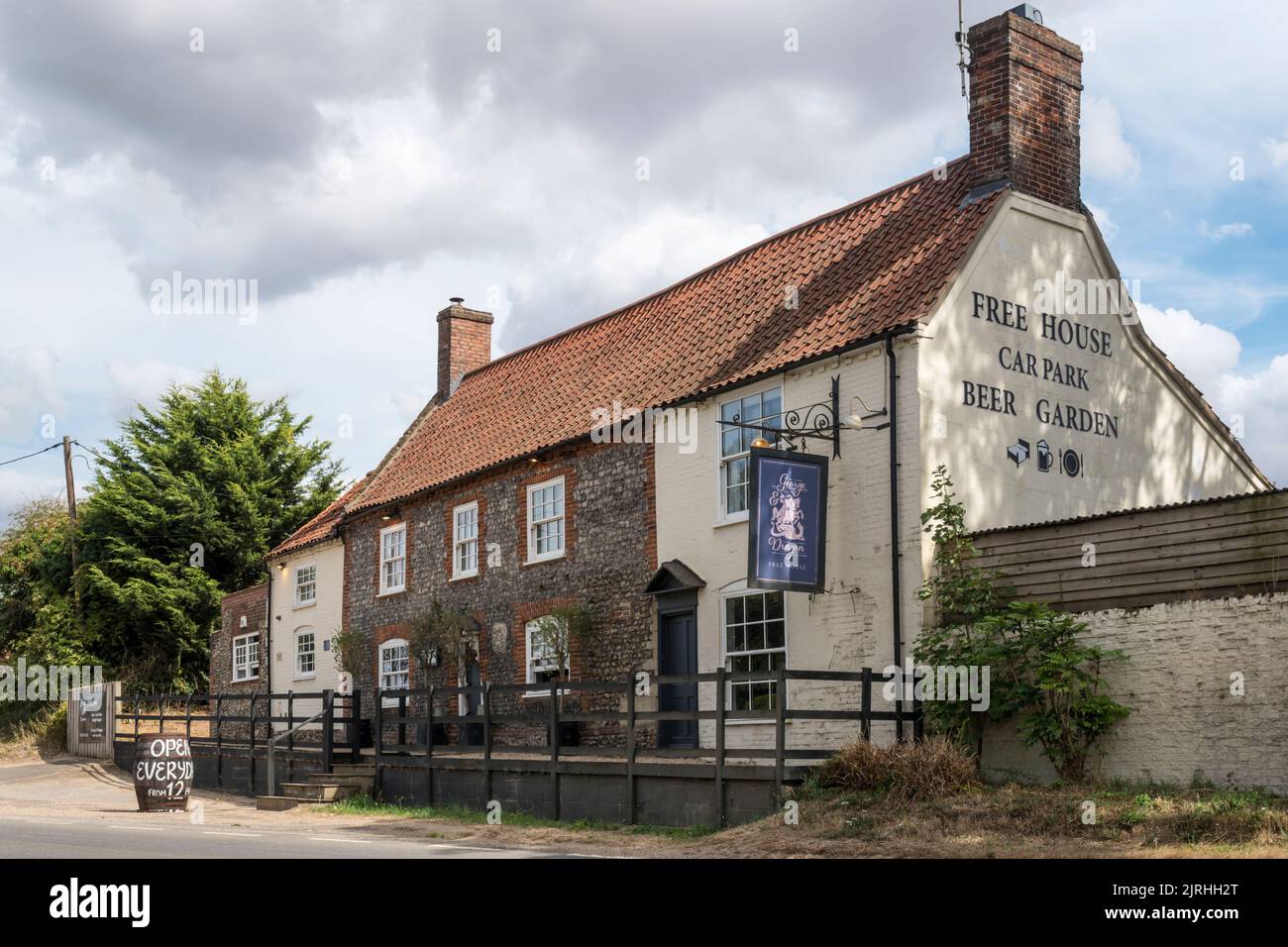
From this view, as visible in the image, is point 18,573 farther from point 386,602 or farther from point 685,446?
point 685,446

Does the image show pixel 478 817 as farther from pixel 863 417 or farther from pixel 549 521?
pixel 863 417

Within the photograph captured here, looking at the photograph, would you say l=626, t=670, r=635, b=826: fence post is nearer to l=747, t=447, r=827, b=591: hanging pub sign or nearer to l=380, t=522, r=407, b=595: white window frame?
l=747, t=447, r=827, b=591: hanging pub sign

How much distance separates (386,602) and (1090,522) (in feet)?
54.5

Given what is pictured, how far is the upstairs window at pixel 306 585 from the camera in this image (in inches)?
1255

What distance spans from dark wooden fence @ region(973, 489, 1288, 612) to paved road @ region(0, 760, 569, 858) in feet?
21.4

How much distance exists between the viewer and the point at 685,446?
20.6 metres

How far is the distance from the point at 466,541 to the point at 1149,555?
14.1 m

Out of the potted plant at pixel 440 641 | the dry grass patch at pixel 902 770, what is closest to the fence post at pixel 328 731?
the potted plant at pixel 440 641

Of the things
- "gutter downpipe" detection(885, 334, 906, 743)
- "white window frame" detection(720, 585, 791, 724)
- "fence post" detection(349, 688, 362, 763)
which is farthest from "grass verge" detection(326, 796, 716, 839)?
"gutter downpipe" detection(885, 334, 906, 743)

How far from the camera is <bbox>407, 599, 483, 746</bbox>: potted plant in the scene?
25078 mm

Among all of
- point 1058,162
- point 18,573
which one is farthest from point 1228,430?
point 18,573

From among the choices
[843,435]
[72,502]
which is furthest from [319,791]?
[72,502]

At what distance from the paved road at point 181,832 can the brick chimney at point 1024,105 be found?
37.0 feet

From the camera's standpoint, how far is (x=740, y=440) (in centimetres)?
1972
